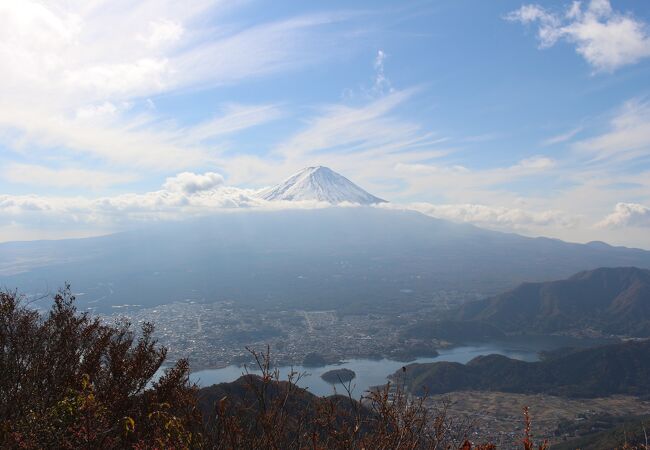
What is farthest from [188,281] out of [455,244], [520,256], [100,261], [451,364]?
[520,256]

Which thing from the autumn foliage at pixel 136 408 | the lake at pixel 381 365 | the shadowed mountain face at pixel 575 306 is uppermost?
the autumn foliage at pixel 136 408

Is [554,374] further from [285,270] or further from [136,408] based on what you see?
[285,270]

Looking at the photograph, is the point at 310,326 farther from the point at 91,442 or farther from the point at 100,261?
the point at 100,261

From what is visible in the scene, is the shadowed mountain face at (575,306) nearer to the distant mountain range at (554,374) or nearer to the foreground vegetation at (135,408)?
the distant mountain range at (554,374)

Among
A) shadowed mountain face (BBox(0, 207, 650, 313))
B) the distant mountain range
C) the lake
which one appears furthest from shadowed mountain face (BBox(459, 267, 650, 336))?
the distant mountain range

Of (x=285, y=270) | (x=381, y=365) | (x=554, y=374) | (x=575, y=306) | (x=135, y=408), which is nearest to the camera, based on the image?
(x=135, y=408)

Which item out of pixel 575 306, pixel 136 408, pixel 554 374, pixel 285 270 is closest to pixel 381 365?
pixel 554 374

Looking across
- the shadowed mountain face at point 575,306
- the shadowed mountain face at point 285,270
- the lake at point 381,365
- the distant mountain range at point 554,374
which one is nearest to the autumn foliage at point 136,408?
the lake at point 381,365
